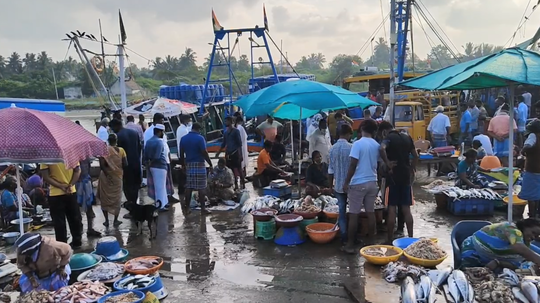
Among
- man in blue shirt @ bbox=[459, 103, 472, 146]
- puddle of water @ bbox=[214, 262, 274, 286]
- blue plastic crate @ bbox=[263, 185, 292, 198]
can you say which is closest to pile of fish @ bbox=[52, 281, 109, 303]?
puddle of water @ bbox=[214, 262, 274, 286]

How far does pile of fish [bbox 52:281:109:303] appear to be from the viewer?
388 centimetres

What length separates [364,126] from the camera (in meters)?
5.71

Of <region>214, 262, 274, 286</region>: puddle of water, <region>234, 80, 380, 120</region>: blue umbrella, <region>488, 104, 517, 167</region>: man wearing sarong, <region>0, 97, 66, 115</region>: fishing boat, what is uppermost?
<region>0, 97, 66, 115</region>: fishing boat

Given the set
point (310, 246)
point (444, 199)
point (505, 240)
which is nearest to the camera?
point (505, 240)

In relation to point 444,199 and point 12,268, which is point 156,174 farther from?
point 444,199

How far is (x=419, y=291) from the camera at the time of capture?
4016 millimetres

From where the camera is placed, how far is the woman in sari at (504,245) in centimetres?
406

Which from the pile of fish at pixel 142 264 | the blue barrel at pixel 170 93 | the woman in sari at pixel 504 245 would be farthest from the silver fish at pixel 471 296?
the blue barrel at pixel 170 93

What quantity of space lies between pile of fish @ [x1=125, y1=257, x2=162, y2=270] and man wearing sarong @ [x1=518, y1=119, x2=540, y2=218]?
5223mm

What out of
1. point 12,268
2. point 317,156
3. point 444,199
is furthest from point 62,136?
point 444,199

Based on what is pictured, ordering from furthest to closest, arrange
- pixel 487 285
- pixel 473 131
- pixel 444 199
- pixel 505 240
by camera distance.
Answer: pixel 473 131
pixel 444 199
pixel 505 240
pixel 487 285

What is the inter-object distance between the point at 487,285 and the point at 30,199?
27.2ft

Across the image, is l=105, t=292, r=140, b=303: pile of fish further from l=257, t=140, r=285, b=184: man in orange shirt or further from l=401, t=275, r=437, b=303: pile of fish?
l=257, t=140, r=285, b=184: man in orange shirt

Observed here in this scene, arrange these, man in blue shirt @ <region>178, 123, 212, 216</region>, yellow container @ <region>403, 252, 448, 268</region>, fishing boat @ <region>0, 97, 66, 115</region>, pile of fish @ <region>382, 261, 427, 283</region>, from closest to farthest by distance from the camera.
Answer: pile of fish @ <region>382, 261, 427, 283</region> < yellow container @ <region>403, 252, 448, 268</region> < man in blue shirt @ <region>178, 123, 212, 216</region> < fishing boat @ <region>0, 97, 66, 115</region>
